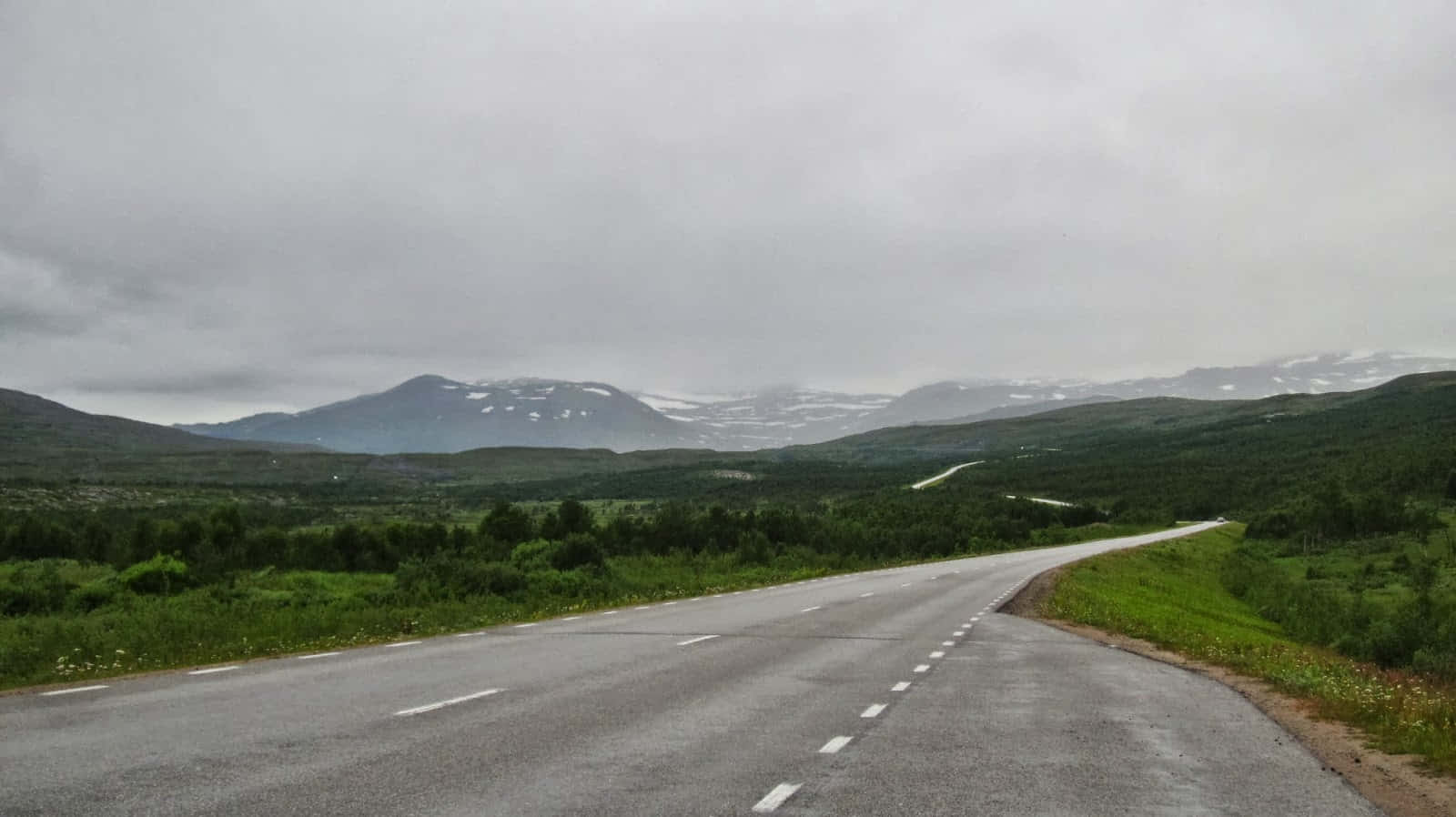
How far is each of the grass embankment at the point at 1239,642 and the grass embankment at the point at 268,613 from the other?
41.1 feet

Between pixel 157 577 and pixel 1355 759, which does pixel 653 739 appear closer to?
pixel 1355 759

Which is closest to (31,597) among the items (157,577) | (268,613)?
(157,577)

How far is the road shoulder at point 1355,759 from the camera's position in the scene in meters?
8.53

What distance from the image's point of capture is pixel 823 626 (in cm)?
2302

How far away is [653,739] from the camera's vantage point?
995 centimetres

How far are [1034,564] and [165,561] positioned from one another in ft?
131

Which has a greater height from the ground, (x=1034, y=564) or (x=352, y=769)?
(x=352, y=769)

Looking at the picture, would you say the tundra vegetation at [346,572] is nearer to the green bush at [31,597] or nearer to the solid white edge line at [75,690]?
the green bush at [31,597]

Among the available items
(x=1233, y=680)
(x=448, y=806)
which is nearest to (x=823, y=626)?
(x=1233, y=680)

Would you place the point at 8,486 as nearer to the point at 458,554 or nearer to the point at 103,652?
the point at 458,554

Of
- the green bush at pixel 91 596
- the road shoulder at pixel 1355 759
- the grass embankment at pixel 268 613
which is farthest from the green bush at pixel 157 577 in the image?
the road shoulder at pixel 1355 759

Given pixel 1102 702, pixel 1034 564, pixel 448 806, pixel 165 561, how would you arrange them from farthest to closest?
pixel 1034 564 < pixel 165 561 < pixel 1102 702 < pixel 448 806

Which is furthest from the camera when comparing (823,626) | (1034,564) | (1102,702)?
(1034,564)

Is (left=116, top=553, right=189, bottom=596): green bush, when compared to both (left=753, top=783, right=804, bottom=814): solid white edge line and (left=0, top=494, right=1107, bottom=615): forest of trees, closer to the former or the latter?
(left=0, top=494, right=1107, bottom=615): forest of trees
